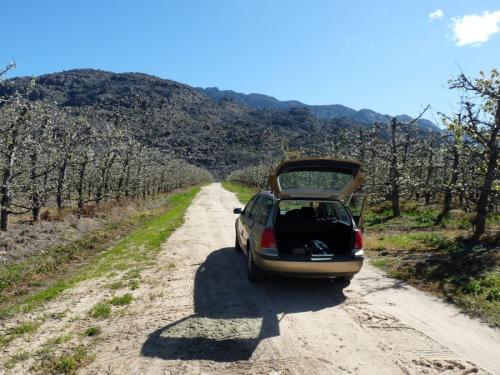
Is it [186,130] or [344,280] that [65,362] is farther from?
[186,130]

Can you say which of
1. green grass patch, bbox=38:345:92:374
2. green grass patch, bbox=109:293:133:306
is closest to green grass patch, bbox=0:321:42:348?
green grass patch, bbox=38:345:92:374

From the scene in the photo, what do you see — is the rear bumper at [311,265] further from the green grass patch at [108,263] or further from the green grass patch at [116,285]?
the green grass patch at [108,263]

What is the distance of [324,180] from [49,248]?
992 centimetres

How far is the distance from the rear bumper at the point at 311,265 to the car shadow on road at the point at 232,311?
503 mm

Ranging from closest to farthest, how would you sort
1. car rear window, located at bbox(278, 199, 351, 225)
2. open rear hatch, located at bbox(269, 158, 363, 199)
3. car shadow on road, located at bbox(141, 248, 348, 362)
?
car shadow on road, located at bbox(141, 248, 348, 362) < open rear hatch, located at bbox(269, 158, 363, 199) < car rear window, located at bbox(278, 199, 351, 225)

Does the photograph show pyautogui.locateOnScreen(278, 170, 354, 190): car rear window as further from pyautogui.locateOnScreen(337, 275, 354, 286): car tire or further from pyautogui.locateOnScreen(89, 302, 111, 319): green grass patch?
pyautogui.locateOnScreen(89, 302, 111, 319): green grass patch

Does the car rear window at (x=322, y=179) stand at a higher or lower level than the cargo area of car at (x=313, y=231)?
higher

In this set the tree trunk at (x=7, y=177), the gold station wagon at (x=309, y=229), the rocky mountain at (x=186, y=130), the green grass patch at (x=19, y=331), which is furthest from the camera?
the rocky mountain at (x=186, y=130)

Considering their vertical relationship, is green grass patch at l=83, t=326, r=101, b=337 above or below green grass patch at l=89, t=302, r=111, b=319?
above

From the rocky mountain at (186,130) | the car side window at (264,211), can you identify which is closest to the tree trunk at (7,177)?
the car side window at (264,211)

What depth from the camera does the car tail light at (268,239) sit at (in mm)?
7652

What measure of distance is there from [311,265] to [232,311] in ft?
5.55

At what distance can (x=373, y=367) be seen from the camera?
16.0 ft

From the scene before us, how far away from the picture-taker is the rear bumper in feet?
24.5
